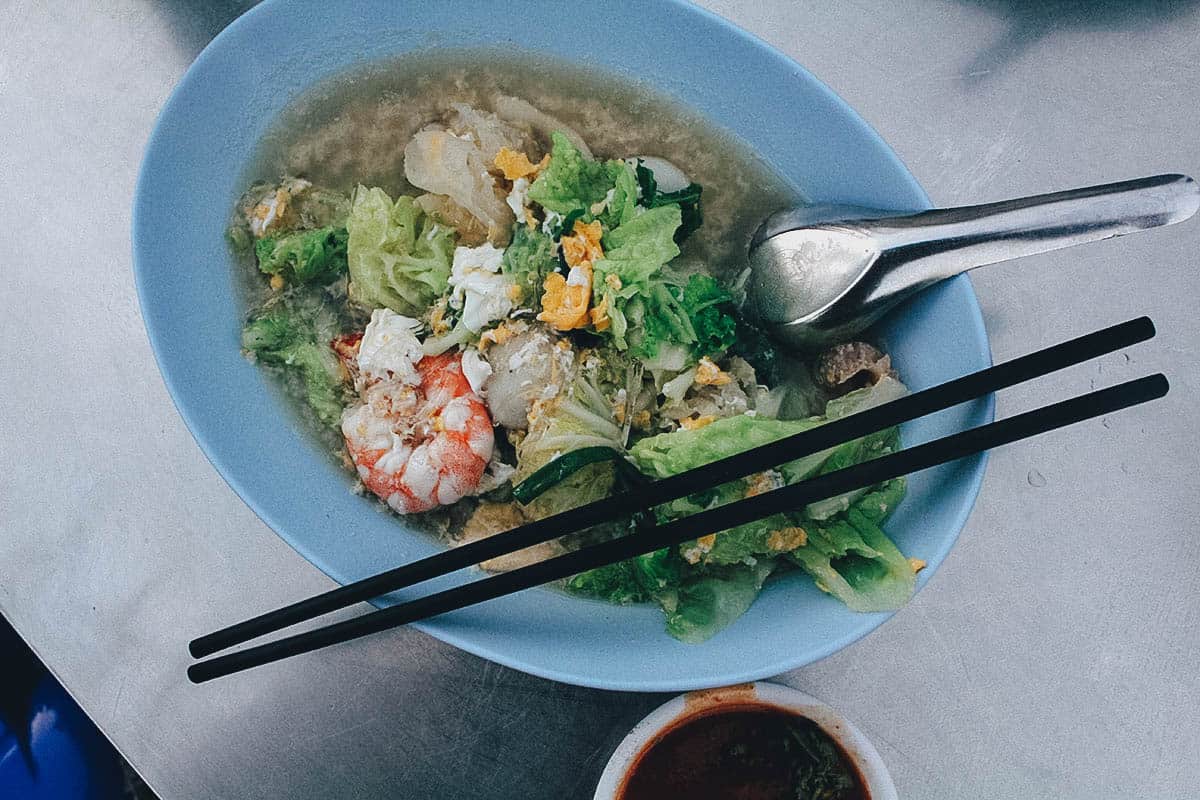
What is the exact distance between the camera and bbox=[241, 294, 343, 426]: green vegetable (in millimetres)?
1280

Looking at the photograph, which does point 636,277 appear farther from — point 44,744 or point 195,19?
point 44,744

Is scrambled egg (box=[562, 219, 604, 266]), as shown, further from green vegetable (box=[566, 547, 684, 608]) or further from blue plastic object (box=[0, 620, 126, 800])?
blue plastic object (box=[0, 620, 126, 800])

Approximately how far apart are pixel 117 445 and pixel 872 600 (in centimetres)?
118

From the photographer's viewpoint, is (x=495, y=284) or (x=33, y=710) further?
(x=33, y=710)

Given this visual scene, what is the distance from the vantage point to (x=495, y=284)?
1250 millimetres

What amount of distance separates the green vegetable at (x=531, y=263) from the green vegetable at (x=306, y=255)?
10.5 inches

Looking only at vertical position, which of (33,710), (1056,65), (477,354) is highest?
(477,354)

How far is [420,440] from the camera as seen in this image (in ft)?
4.10

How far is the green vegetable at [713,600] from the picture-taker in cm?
119

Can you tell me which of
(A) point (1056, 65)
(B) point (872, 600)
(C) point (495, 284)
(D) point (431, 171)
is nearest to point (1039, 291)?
(A) point (1056, 65)

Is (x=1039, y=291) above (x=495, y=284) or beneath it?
beneath

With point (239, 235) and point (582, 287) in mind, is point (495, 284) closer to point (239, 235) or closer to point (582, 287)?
point (582, 287)

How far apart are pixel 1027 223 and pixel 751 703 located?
0.74 meters

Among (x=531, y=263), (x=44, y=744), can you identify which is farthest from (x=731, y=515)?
(x=44, y=744)
